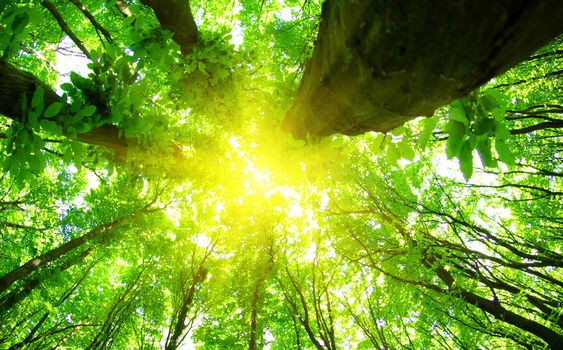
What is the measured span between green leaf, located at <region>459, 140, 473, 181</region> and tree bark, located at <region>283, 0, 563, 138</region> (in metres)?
0.35

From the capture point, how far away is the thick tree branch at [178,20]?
233cm

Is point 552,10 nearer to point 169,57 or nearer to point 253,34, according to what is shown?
point 169,57

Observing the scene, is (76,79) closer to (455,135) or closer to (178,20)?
(178,20)

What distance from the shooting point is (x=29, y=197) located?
8.91 meters

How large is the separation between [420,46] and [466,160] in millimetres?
709

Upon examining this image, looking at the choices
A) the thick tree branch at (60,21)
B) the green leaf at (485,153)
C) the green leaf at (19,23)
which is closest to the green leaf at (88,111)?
the green leaf at (19,23)

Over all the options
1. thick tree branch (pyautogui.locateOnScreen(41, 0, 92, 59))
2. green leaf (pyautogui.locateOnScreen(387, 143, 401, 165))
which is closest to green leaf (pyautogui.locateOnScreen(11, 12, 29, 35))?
green leaf (pyautogui.locateOnScreen(387, 143, 401, 165))

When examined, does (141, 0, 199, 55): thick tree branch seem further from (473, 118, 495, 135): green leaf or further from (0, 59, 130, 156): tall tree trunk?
(473, 118, 495, 135): green leaf

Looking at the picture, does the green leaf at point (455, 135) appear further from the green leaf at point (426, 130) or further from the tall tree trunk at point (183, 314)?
the tall tree trunk at point (183, 314)

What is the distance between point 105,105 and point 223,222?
3115mm

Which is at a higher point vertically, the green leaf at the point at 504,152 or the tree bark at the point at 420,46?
the green leaf at the point at 504,152

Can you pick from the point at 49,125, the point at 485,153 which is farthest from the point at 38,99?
the point at 485,153

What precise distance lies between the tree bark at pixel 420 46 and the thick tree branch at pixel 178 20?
5.69 feet

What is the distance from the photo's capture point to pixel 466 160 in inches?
48.9
